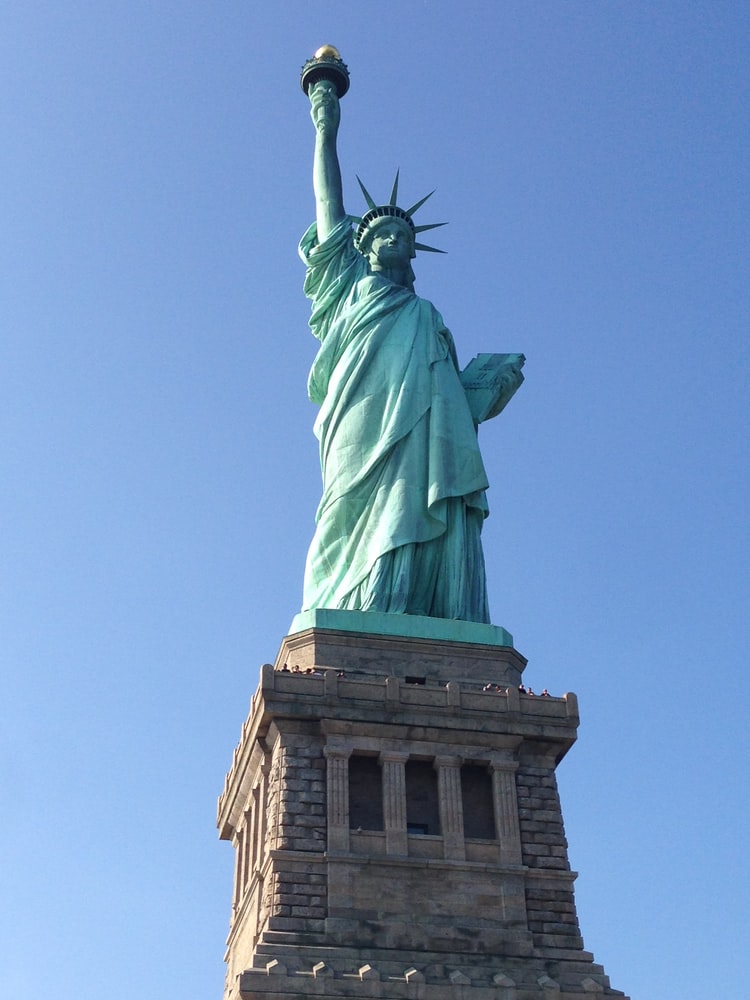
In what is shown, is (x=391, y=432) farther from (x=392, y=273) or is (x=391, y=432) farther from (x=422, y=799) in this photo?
(x=422, y=799)

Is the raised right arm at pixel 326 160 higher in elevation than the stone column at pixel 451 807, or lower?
higher

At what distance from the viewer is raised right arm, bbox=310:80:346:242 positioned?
37.8 meters

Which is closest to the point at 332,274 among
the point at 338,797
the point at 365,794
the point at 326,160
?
the point at 326,160

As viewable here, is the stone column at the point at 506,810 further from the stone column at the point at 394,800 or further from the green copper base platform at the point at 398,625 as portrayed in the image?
the green copper base platform at the point at 398,625

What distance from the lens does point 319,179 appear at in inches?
1527

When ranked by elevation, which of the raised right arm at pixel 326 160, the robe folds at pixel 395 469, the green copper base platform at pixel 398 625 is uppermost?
the raised right arm at pixel 326 160

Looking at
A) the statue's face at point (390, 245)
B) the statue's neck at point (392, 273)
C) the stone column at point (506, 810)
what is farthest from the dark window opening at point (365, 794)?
the statue's face at point (390, 245)

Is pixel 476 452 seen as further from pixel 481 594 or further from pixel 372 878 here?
pixel 372 878

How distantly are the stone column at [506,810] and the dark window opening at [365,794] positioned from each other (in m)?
2.15

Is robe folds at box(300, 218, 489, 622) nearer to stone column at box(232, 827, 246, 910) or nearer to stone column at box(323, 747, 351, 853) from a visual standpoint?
stone column at box(323, 747, 351, 853)

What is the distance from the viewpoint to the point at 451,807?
26828mm

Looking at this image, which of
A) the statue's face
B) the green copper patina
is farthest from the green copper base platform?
the statue's face

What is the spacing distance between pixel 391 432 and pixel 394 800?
8.94 m

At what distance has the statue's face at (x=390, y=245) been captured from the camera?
119 feet
